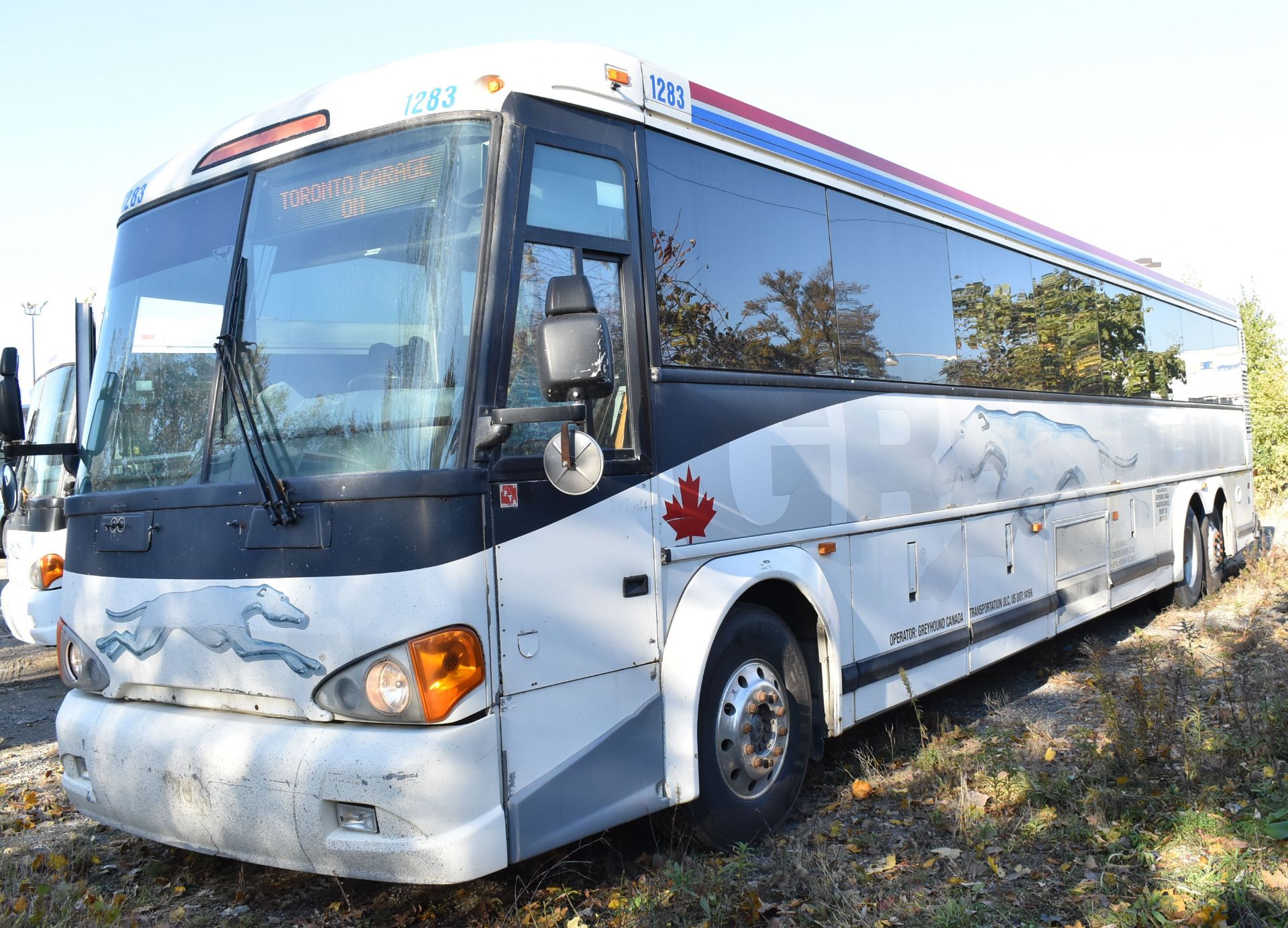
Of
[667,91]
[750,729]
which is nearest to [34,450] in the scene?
[667,91]

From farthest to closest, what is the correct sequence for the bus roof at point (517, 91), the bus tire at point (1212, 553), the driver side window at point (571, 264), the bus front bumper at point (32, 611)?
the bus tire at point (1212, 553) < the bus front bumper at point (32, 611) < the bus roof at point (517, 91) < the driver side window at point (571, 264)

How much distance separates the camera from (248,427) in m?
4.06

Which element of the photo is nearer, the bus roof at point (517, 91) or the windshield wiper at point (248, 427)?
the windshield wiper at point (248, 427)

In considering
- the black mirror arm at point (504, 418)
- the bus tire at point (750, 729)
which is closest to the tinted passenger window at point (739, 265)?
the black mirror arm at point (504, 418)

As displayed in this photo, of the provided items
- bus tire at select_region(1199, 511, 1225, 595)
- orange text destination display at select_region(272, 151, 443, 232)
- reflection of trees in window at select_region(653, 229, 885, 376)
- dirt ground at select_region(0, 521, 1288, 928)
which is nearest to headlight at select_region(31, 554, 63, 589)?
dirt ground at select_region(0, 521, 1288, 928)

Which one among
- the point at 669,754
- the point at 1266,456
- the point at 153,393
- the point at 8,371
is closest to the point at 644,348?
the point at 669,754

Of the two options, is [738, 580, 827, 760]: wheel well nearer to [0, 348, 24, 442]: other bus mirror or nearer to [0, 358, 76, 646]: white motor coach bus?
[0, 348, 24, 442]: other bus mirror

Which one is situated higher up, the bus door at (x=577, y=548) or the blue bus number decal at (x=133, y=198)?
the blue bus number decal at (x=133, y=198)

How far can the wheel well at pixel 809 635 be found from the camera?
543cm

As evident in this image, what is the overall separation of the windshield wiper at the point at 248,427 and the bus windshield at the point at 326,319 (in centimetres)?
2

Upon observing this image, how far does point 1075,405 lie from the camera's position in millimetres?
8836

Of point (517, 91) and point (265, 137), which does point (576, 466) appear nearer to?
point (517, 91)

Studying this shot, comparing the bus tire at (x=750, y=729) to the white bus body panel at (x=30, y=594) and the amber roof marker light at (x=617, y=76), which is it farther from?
the white bus body panel at (x=30, y=594)

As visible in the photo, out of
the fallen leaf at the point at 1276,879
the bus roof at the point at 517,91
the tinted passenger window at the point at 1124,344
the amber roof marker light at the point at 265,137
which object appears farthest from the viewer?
the tinted passenger window at the point at 1124,344
